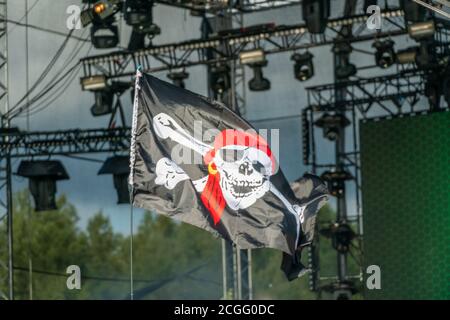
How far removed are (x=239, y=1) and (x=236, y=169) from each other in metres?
11.6

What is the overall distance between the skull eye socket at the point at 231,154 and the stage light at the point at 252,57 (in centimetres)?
951

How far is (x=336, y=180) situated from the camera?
2466cm

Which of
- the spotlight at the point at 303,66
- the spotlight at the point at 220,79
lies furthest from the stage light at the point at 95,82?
the spotlight at the point at 303,66

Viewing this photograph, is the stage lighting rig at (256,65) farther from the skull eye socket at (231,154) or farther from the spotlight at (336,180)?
the skull eye socket at (231,154)

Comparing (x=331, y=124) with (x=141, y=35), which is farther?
(x=141, y=35)

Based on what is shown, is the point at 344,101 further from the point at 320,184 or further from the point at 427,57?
the point at 320,184

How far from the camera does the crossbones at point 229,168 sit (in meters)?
13.8

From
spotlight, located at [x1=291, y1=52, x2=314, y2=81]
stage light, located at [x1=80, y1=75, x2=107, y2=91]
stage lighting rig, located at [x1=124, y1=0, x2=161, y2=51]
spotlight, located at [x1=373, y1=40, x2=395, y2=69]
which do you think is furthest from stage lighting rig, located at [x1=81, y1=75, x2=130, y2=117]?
spotlight, located at [x1=373, y1=40, x2=395, y2=69]

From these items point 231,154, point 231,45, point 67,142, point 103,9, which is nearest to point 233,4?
point 231,45

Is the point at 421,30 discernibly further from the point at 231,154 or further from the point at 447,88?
the point at 231,154

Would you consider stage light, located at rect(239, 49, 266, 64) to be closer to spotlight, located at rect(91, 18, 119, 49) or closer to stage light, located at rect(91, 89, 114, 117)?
spotlight, located at rect(91, 18, 119, 49)

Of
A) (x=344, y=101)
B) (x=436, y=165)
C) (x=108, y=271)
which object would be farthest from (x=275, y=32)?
(x=108, y=271)

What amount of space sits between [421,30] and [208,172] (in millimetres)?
8831

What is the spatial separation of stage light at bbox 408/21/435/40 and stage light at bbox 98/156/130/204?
19.8 ft
